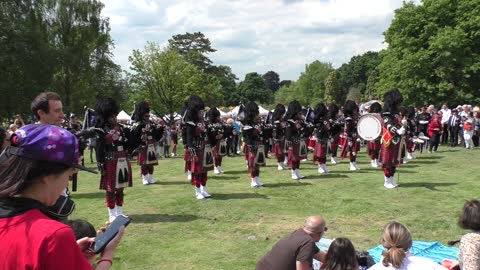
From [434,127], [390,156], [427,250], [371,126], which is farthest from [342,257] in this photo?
[434,127]

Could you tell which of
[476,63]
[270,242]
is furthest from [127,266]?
[476,63]

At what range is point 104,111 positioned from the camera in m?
8.71

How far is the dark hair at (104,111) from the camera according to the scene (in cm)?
873

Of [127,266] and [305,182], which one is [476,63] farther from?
[127,266]

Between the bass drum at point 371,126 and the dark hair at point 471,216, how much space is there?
24.0 ft

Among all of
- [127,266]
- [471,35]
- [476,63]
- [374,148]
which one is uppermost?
[471,35]

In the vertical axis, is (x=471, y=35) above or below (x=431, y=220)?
above

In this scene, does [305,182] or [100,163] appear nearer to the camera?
[100,163]

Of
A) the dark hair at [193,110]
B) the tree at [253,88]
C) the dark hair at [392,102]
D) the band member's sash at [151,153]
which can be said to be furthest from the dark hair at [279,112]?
the tree at [253,88]

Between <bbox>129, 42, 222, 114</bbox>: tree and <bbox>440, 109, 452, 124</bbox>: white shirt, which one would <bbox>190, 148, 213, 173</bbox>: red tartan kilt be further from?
<bbox>129, 42, 222, 114</bbox>: tree

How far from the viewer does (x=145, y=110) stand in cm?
1261

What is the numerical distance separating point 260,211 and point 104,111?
3749 mm

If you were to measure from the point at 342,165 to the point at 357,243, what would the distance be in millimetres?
9770

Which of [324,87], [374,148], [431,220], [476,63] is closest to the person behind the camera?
[431,220]
